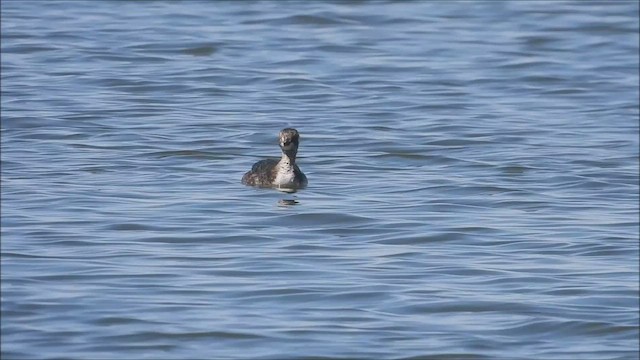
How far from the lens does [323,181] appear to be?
18469 millimetres

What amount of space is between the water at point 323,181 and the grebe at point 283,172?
0.73ft

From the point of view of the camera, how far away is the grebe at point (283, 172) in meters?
17.7

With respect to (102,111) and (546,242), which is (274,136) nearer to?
(102,111)

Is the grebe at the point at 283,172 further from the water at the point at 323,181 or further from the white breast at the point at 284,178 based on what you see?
→ the water at the point at 323,181

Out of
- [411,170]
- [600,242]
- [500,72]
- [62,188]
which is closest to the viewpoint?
[600,242]

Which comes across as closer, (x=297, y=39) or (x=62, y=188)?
(x=62, y=188)

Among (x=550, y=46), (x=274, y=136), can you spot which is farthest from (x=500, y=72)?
(x=274, y=136)

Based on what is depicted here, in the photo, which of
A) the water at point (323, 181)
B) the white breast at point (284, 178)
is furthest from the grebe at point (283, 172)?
the water at point (323, 181)

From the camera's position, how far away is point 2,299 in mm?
12266

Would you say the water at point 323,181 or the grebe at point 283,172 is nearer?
the water at point 323,181

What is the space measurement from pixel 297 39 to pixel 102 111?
752 centimetres

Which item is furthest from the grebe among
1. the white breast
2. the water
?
the water

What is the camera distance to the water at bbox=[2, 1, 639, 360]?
12.0m

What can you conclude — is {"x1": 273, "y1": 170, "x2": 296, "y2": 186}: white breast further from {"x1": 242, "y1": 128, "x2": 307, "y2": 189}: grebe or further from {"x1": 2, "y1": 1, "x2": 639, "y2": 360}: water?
{"x1": 2, "y1": 1, "x2": 639, "y2": 360}: water
